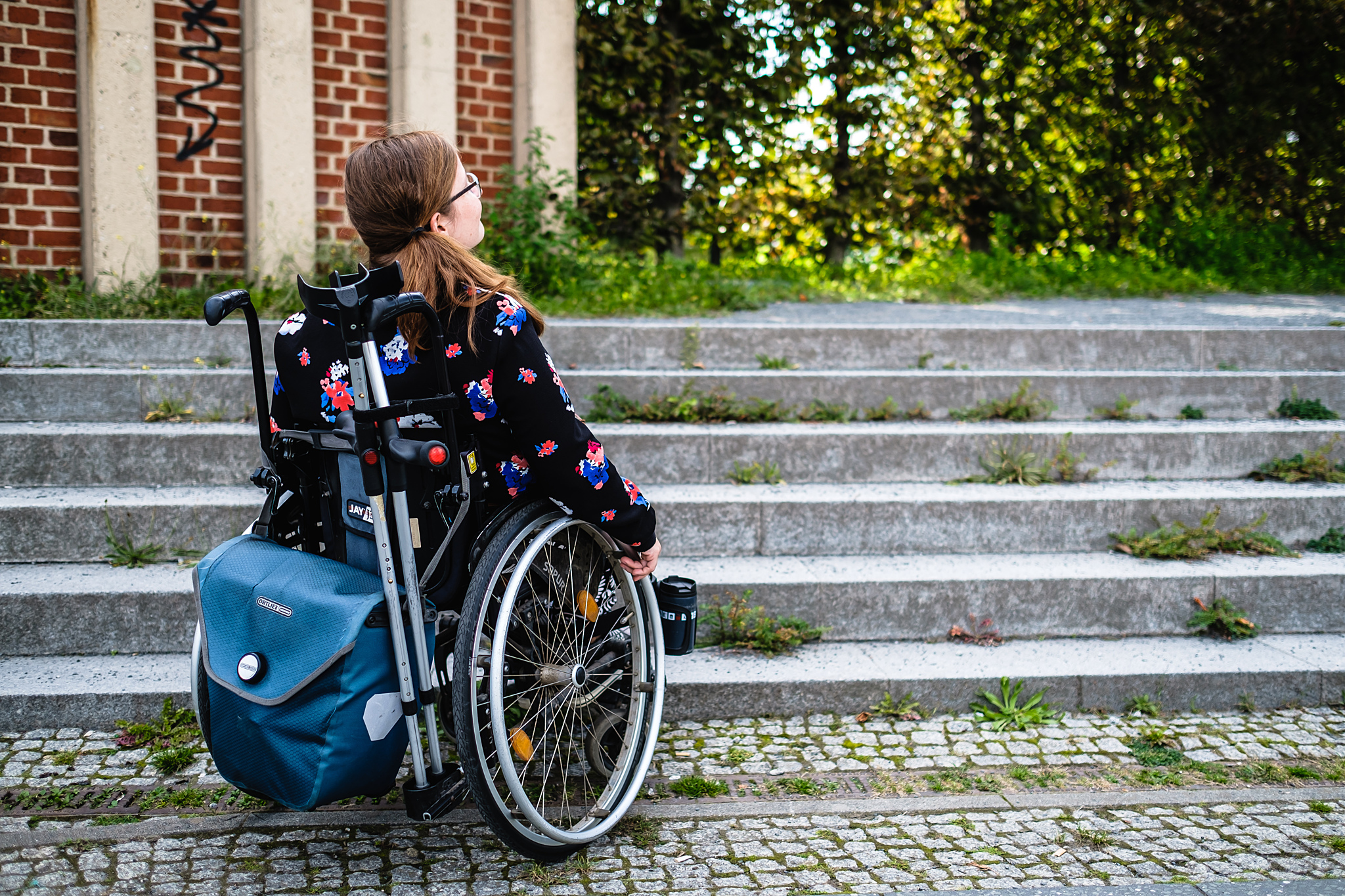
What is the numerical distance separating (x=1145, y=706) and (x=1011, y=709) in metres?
0.49

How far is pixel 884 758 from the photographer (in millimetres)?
3344

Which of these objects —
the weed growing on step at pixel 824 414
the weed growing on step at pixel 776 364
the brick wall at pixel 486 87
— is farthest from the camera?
the brick wall at pixel 486 87

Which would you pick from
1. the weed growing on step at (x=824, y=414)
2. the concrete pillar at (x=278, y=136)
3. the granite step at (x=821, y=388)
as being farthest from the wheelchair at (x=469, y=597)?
the concrete pillar at (x=278, y=136)

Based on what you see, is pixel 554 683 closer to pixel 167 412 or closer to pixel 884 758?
pixel 884 758

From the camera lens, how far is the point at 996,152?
387 inches

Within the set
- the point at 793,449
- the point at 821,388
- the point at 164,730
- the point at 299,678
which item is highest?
the point at 821,388

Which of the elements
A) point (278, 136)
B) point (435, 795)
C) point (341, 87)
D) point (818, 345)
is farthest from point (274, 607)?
point (341, 87)

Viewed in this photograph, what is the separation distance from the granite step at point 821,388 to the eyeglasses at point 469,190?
241 centimetres

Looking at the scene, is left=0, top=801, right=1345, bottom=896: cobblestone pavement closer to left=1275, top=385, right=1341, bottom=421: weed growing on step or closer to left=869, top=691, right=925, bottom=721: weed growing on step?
left=869, top=691, right=925, bottom=721: weed growing on step

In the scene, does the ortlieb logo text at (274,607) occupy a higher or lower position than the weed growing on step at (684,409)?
→ lower

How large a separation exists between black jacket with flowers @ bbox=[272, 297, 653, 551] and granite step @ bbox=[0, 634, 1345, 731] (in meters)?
1.11

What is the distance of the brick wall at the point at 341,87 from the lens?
244 inches

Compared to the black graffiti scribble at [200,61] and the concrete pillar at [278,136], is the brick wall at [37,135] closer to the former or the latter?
the black graffiti scribble at [200,61]

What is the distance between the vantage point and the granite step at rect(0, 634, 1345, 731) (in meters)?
3.44
